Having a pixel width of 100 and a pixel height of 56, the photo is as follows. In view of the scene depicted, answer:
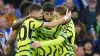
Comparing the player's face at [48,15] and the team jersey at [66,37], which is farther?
the team jersey at [66,37]

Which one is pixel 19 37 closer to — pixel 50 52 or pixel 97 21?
pixel 50 52

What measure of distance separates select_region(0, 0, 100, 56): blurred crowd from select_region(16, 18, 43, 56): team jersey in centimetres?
393

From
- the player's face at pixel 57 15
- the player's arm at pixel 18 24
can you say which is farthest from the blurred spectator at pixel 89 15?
the player's arm at pixel 18 24

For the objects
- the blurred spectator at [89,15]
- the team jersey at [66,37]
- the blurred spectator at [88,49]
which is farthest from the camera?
the blurred spectator at [89,15]

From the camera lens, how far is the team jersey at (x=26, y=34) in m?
11.0

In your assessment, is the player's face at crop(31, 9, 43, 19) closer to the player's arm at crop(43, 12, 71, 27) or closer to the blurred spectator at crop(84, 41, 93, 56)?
the player's arm at crop(43, 12, 71, 27)

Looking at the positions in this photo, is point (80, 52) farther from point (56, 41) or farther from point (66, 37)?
point (56, 41)

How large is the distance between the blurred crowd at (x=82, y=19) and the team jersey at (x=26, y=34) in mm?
3930

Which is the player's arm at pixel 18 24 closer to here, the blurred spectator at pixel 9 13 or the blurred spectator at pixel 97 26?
the blurred spectator at pixel 9 13

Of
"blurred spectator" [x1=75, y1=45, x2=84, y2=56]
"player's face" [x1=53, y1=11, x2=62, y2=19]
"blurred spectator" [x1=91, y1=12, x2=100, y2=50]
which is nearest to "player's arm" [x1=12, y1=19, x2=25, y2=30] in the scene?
"player's face" [x1=53, y1=11, x2=62, y2=19]

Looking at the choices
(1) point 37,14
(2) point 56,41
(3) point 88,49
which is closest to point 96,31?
(3) point 88,49

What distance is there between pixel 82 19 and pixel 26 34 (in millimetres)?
6293

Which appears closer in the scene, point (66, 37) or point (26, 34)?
point (26, 34)

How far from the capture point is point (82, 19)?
17141 millimetres
